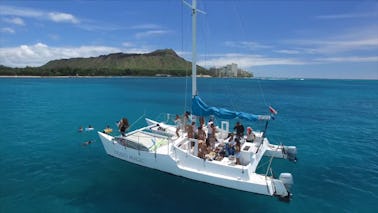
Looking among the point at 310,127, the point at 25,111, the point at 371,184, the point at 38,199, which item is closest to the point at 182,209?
the point at 38,199

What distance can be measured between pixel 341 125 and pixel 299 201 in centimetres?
1967

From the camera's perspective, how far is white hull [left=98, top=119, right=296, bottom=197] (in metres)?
10.2

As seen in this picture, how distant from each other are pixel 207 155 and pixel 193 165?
858 millimetres

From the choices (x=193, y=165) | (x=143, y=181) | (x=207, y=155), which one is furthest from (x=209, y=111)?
(x=143, y=181)

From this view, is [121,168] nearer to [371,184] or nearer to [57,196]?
[57,196]

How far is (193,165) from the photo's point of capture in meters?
11.5

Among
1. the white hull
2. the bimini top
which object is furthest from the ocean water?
the bimini top

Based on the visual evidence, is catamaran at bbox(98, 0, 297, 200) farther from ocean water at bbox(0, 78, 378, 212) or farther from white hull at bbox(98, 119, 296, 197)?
ocean water at bbox(0, 78, 378, 212)

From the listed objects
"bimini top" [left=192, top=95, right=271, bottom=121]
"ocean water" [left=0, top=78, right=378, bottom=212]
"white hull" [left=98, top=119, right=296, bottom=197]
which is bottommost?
"ocean water" [left=0, top=78, right=378, bottom=212]

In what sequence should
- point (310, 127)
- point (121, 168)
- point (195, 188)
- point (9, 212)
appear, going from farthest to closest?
point (310, 127) < point (121, 168) < point (195, 188) < point (9, 212)

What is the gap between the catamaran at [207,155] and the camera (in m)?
10.4

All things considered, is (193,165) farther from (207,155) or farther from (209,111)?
(209,111)

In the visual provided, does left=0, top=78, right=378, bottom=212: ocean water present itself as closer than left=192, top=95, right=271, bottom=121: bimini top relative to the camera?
A: Yes

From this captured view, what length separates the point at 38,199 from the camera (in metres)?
10.4
